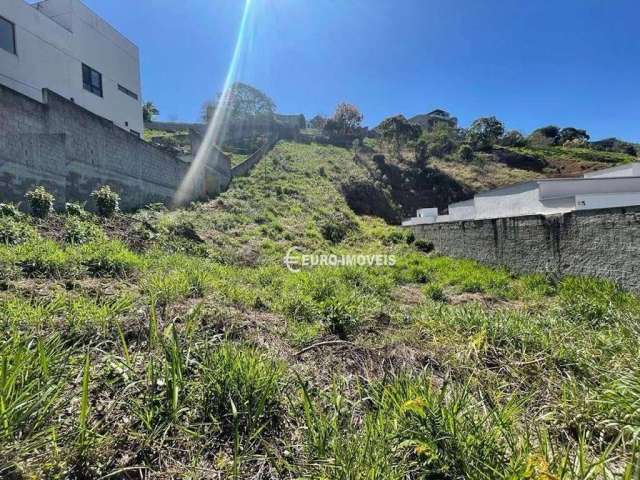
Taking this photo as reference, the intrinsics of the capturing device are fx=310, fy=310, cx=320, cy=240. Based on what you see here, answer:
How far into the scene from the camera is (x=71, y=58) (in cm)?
1266

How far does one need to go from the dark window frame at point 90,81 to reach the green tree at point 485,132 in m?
41.5

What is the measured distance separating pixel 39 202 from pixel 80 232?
59.3 inches

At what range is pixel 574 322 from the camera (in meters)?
3.98

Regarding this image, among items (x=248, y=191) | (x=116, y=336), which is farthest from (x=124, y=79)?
(x=116, y=336)

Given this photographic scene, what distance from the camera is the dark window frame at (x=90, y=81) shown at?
43.7 feet

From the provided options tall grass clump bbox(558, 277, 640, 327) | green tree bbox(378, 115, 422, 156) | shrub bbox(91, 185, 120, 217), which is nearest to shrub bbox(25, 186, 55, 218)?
shrub bbox(91, 185, 120, 217)

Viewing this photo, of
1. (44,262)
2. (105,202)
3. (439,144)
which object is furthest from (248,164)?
(439,144)

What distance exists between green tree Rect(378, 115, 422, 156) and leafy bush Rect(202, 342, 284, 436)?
35.8 metres

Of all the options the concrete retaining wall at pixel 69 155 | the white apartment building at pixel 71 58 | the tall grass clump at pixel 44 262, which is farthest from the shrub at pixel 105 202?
the white apartment building at pixel 71 58

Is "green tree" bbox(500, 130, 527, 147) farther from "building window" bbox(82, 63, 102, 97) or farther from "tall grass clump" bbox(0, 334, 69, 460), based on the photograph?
"tall grass clump" bbox(0, 334, 69, 460)

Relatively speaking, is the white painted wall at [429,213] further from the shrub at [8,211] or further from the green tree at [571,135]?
the green tree at [571,135]

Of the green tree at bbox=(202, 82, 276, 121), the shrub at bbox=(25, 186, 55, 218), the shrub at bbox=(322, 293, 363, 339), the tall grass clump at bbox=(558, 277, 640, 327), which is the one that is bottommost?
the tall grass clump at bbox=(558, 277, 640, 327)

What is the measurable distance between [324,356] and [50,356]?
2047 mm

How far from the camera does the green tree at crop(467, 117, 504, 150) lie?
1672 inches
